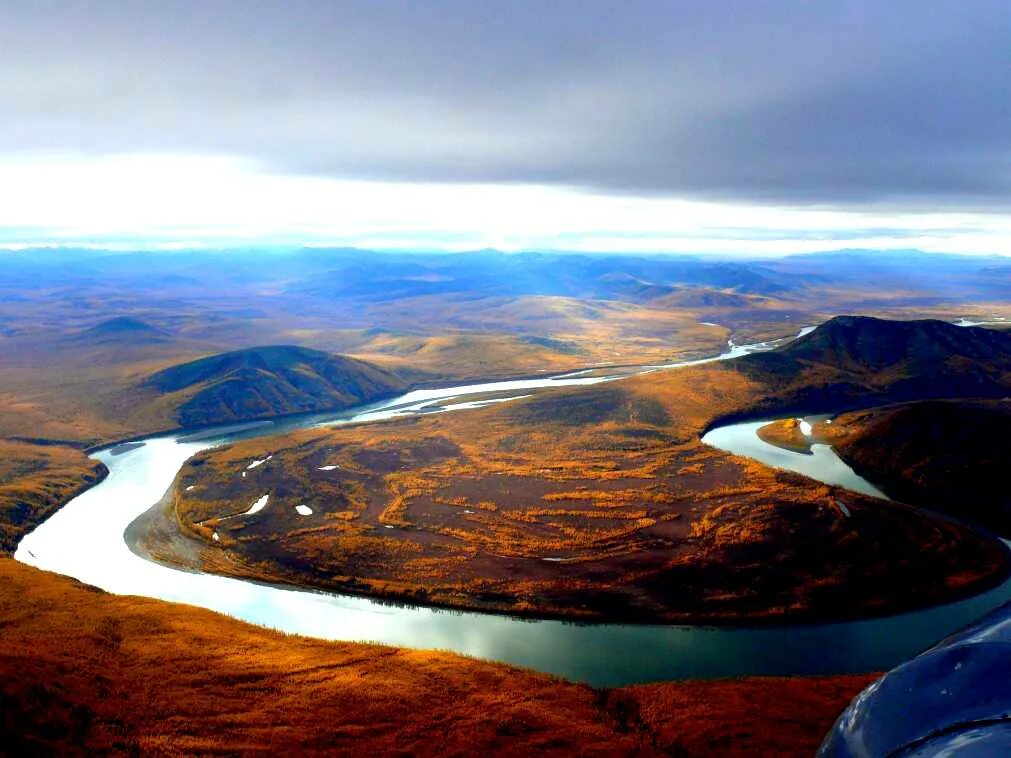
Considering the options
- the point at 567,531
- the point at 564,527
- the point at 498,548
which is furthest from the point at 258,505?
the point at 567,531

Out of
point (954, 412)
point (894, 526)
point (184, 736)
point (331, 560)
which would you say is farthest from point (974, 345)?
point (184, 736)

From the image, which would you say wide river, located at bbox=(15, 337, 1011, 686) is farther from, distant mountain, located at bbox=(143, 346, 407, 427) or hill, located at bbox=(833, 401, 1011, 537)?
distant mountain, located at bbox=(143, 346, 407, 427)

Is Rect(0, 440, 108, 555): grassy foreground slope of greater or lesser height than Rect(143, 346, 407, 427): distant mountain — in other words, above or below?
below

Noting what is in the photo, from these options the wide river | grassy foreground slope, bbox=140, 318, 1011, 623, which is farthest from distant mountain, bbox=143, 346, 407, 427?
the wide river

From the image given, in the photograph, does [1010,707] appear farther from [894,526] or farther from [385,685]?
[894,526]

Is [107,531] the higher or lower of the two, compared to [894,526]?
lower

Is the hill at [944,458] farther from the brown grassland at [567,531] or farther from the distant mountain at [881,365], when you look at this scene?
the distant mountain at [881,365]
